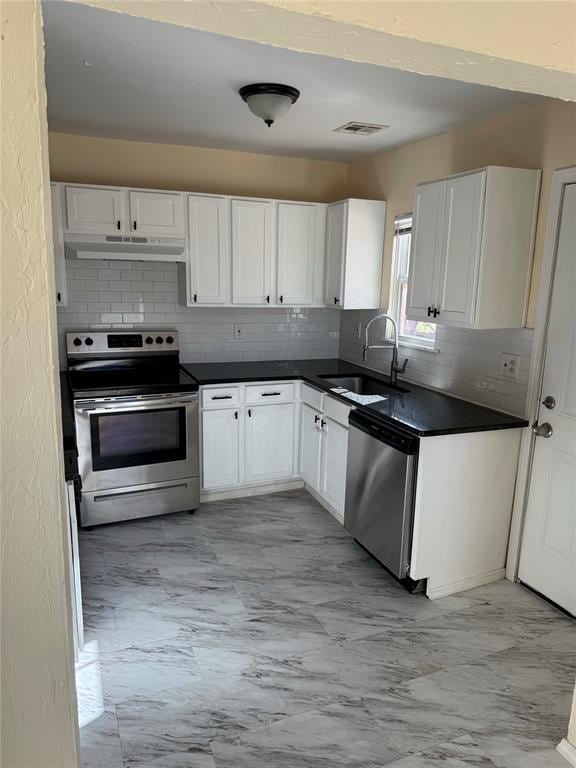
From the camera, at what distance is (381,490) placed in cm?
301

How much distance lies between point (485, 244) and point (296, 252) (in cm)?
Answer: 173

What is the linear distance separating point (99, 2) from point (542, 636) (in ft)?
9.59

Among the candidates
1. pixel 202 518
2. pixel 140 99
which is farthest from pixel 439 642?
pixel 140 99

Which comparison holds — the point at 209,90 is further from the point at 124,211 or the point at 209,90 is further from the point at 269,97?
the point at 124,211

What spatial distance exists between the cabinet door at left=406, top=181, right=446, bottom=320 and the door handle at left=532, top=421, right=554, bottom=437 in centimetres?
85

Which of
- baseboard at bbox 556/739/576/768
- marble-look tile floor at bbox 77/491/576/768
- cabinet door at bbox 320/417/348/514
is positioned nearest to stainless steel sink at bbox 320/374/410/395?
cabinet door at bbox 320/417/348/514

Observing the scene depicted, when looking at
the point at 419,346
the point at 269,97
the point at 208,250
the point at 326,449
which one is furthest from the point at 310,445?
the point at 269,97

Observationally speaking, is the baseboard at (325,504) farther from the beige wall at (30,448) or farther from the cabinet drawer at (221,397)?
the beige wall at (30,448)

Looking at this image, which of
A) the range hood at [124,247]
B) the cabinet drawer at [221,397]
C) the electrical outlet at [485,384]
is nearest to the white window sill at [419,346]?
the electrical outlet at [485,384]

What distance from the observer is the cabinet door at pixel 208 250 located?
12.7 ft

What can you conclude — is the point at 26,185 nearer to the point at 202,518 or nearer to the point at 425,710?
the point at 425,710

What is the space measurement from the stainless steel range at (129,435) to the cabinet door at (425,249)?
1.54 metres

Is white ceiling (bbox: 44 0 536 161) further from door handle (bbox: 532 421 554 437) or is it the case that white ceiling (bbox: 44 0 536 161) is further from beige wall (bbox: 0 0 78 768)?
door handle (bbox: 532 421 554 437)

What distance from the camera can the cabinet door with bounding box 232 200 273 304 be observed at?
13.2 feet
